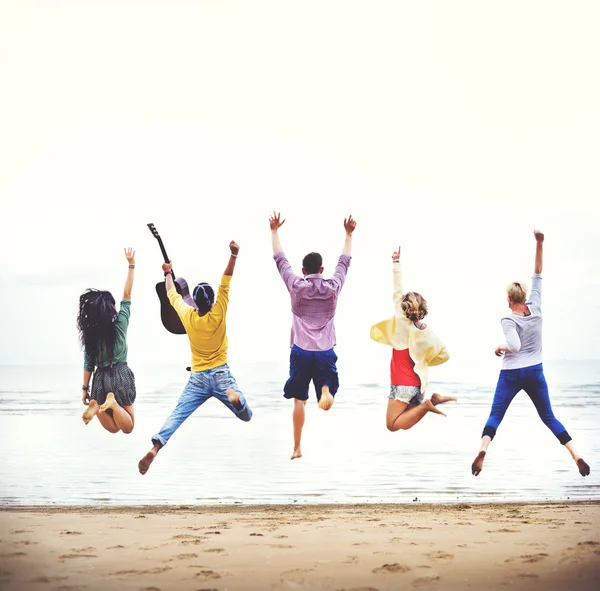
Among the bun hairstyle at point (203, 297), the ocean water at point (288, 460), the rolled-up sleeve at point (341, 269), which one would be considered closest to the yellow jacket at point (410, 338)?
Answer: the rolled-up sleeve at point (341, 269)

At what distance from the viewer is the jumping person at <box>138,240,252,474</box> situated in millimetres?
7461

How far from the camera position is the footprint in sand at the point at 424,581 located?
6.57 metres

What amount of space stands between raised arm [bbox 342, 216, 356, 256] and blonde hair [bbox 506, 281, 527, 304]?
1.41 metres

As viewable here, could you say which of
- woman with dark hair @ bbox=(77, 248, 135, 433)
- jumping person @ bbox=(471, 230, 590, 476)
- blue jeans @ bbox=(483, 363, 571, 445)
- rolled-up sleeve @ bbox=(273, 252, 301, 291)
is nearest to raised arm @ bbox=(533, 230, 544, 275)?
jumping person @ bbox=(471, 230, 590, 476)

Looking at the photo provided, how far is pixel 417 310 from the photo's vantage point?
7.55m

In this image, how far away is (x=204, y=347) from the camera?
7562 millimetres

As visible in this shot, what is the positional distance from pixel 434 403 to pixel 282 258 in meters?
1.72

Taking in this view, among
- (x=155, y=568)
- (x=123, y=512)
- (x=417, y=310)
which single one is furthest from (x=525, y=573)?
(x=123, y=512)

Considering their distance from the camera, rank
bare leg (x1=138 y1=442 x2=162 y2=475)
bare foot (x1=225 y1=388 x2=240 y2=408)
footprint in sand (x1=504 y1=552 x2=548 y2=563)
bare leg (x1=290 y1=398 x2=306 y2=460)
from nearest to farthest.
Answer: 1. footprint in sand (x1=504 y1=552 x2=548 y2=563)
2. bare foot (x1=225 y1=388 x2=240 y2=408)
3. bare leg (x1=138 y1=442 x2=162 y2=475)
4. bare leg (x1=290 y1=398 x2=306 y2=460)

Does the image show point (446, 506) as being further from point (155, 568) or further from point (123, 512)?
point (155, 568)

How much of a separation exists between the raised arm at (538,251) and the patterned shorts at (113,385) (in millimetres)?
3568

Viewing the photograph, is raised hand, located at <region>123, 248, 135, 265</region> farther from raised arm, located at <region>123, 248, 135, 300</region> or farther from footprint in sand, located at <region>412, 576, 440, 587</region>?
footprint in sand, located at <region>412, 576, 440, 587</region>

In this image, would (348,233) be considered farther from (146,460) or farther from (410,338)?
(146,460)

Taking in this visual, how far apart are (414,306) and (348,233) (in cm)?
82
